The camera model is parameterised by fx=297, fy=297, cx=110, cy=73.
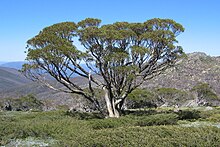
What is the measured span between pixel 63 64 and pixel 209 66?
12373cm

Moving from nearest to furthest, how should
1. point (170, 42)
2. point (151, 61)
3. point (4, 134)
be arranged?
point (4, 134) < point (170, 42) < point (151, 61)

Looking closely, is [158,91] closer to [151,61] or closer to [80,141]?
[151,61]

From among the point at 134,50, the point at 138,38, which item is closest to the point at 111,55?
the point at 134,50

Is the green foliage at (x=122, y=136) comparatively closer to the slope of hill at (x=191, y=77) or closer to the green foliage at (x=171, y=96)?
the green foliage at (x=171, y=96)

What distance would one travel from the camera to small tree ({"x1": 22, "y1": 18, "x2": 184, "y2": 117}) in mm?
21188

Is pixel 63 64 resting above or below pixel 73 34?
below

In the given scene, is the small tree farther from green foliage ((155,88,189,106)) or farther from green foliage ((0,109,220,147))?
green foliage ((155,88,189,106))

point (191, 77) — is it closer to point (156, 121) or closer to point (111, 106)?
point (111, 106)

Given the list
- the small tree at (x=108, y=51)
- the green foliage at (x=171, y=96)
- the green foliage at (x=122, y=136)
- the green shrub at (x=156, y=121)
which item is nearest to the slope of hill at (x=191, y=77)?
the green foliage at (x=171, y=96)

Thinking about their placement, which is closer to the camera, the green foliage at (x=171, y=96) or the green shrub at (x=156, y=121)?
the green shrub at (x=156, y=121)

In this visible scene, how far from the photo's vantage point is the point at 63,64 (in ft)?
73.2

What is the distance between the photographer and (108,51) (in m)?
21.9

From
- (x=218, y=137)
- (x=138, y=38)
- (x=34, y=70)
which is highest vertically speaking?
(x=138, y=38)

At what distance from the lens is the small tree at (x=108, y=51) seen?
21.2m
